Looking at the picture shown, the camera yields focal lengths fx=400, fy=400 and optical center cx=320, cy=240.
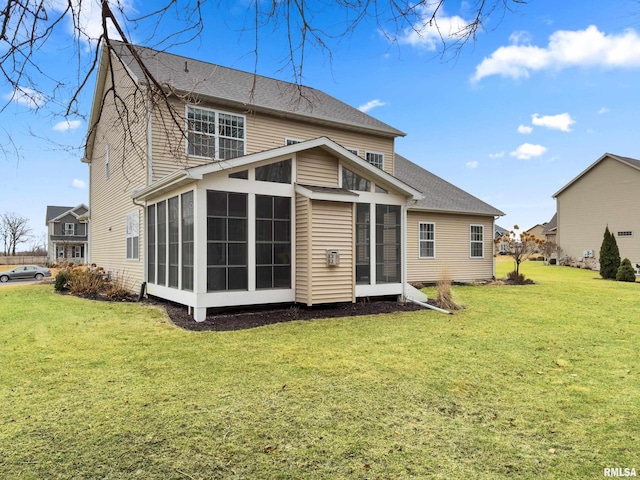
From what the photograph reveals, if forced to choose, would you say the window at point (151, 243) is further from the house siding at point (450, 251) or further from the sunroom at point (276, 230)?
the house siding at point (450, 251)

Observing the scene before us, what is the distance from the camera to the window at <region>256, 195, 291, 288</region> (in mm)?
8586

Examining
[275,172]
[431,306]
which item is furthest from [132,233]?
[431,306]

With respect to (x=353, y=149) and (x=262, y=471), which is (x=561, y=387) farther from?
(x=353, y=149)

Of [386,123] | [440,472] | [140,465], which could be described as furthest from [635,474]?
[386,123]

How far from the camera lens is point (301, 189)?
8.77 metres

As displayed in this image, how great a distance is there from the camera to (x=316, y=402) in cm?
398

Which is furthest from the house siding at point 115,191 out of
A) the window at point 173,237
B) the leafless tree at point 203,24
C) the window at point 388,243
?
the leafless tree at point 203,24

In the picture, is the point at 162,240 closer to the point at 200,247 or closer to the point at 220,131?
the point at 200,247

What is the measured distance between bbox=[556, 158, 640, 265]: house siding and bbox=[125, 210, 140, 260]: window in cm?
2785

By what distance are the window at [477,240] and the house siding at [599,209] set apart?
13716 mm

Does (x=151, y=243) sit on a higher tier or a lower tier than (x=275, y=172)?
lower

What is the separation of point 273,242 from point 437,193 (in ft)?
36.8

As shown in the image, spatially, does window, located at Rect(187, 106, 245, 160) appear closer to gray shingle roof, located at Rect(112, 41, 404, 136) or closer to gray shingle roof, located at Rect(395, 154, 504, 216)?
gray shingle roof, located at Rect(112, 41, 404, 136)

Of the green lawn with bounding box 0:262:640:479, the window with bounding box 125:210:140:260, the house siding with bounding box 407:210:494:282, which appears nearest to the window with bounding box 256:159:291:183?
the green lawn with bounding box 0:262:640:479
